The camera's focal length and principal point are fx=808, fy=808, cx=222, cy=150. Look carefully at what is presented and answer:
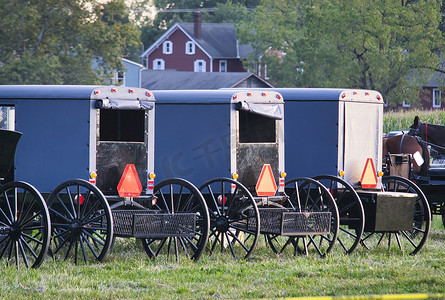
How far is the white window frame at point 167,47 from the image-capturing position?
83.8 meters

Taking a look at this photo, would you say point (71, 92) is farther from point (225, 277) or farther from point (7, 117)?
point (225, 277)

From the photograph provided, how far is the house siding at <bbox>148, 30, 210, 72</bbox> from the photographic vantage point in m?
82.7

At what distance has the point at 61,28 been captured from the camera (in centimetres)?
4616

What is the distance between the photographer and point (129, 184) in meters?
11.6

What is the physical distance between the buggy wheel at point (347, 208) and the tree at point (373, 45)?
38.2m

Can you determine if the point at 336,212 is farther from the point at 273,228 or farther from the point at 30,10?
the point at 30,10

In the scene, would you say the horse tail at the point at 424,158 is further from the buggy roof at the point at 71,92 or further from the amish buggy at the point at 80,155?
the buggy roof at the point at 71,92

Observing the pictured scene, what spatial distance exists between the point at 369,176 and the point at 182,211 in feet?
11.7

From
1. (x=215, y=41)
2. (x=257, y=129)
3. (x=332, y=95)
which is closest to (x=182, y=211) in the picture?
(x=257, y=129)

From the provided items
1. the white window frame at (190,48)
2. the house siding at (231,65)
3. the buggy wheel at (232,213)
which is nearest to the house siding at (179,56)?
the white window frame at (190,48)

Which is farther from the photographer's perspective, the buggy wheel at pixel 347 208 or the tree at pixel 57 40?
the tree at pixel 57 40

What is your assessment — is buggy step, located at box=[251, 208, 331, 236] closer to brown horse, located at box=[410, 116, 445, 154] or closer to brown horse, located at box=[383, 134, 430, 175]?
brown horse, located at box=[383, 134, 430, 175]

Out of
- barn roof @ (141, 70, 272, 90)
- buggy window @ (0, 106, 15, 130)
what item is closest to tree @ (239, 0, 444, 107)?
barn roof @ (141, 70, 272, 90)

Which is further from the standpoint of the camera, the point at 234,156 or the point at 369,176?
the point at 369,176
